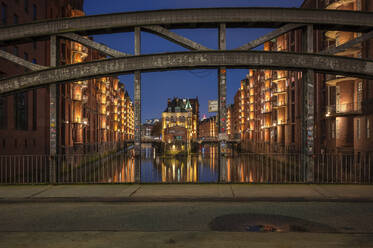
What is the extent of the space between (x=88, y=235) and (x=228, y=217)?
3752mm

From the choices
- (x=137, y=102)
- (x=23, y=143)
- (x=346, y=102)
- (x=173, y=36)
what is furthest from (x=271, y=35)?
(x=23, y=143)

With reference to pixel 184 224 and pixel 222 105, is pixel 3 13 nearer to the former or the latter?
pixel 222 105

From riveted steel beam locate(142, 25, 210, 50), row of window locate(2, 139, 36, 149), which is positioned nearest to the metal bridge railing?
row of window locate(2, 139, 36, 149)

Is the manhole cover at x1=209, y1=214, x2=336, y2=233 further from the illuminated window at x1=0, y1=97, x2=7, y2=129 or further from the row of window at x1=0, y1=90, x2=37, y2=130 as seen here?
the row of window at x1=0, y1=90, x2=37, y2=130

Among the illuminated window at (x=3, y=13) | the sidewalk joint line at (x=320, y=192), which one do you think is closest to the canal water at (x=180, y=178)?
the sidewalk joint line at (x=320, y=192)

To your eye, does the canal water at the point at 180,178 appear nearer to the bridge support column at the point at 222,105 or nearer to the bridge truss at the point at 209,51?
the bridge support column at the point at 222,105

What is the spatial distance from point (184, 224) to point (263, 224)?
6.85 ft

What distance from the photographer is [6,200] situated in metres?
9.45

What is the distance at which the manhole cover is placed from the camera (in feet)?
20.9

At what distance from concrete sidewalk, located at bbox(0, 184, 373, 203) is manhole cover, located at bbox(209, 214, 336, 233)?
1.90 m

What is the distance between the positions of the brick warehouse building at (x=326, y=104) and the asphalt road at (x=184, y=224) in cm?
1169

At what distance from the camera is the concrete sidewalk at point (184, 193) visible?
930 centimetres

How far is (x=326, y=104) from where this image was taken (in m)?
33.7

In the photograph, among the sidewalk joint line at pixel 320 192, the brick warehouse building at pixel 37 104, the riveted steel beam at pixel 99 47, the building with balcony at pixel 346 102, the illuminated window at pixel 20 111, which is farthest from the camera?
the building with balcony at pixel 346 102
